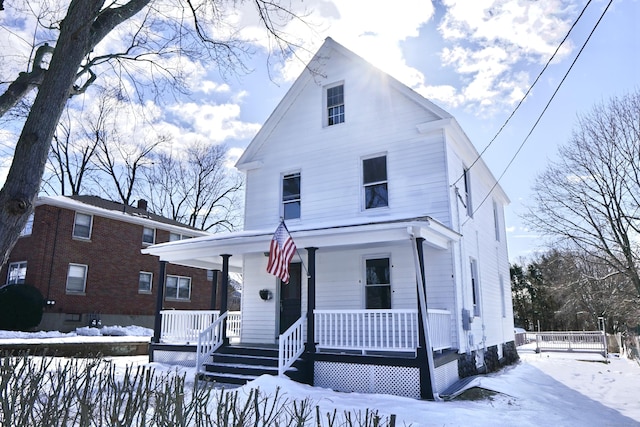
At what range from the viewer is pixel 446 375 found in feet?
31.7

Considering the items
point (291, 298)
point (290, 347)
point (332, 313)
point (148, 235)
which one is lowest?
point (290, 347)

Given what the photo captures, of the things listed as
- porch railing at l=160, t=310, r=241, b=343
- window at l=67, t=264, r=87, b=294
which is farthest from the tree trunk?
window at l=67, t=264, r=87, b=294

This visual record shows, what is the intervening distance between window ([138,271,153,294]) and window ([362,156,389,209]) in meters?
16.7

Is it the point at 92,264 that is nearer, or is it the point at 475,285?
the point at 475,285

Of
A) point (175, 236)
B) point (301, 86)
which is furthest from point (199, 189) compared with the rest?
point (301, 86)

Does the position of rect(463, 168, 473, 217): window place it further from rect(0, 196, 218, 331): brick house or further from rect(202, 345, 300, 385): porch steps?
rect(0, 196, 218, 331): brick house

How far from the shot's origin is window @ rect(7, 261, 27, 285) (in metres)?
20.3

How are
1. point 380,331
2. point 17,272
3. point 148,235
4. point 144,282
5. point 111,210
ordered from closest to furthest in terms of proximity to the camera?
1. point 380,331
2. point 17,272
3. point 111,210
4. point 144,282
5. point 148,235

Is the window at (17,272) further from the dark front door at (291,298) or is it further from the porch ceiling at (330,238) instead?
the dark front door at (291,298)

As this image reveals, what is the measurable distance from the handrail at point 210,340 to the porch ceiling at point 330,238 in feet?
5.76

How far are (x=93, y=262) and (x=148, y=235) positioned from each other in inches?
147

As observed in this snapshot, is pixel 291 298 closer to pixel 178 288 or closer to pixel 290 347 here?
pixel 290 347

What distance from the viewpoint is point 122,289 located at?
23.1m

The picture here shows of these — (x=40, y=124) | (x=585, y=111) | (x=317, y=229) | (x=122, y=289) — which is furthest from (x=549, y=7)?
(x=122, y=289)
